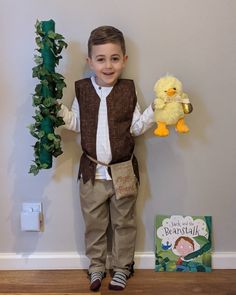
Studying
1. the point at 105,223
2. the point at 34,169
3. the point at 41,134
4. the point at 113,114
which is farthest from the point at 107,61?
the point at 105,223

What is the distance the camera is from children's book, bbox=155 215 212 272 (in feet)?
6.26

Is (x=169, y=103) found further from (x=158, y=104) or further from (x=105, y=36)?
(x=105, y=36)

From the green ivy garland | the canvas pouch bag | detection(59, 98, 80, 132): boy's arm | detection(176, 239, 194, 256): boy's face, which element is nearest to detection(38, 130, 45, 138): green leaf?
the green ivy garland

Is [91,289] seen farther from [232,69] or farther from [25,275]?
[232,69]

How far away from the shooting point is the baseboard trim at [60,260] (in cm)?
194

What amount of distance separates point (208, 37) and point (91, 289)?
45.2 inches

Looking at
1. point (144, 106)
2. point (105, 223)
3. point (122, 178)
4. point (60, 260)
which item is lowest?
point (60, 260)

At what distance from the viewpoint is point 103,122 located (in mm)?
1709

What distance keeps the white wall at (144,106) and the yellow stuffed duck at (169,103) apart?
140mm

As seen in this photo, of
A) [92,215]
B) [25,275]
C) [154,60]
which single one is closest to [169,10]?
[154,60]

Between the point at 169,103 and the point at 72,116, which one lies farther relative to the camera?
the point at 72,116

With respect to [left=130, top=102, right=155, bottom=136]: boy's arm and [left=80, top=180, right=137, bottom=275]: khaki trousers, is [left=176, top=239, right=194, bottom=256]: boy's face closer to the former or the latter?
[left=80, top=180, right=137, bottom=275]: khaki trousers

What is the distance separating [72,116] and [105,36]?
0.35 m

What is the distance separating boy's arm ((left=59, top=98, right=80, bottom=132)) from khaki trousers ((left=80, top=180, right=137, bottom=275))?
24 centimetres
